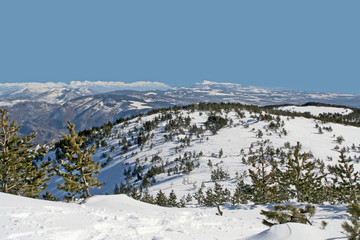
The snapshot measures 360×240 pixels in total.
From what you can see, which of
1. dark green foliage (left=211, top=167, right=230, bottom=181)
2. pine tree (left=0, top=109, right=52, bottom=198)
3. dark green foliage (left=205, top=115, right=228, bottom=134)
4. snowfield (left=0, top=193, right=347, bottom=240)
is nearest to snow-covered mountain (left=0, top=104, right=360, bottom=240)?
snowfield (left=0, top=193, right=347, bottom=240)

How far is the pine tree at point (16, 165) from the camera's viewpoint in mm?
16484

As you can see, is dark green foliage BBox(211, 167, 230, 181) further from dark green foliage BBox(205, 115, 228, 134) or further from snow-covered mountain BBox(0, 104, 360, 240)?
dark green foliage BBox(205, 115, 228, 134)

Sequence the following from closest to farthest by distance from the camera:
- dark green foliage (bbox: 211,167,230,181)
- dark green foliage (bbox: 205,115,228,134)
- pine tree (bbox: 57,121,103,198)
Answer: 1. pine tree (bbox: 57,121,103,198)
2. dark green foliage (bbox: 211,167,230,181)
3. dark green foliage (bbox: 205,115,228,134)

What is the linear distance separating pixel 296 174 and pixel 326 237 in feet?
50.2

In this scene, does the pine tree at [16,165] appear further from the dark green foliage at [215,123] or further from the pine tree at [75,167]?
the dark green foliage at [215,123]

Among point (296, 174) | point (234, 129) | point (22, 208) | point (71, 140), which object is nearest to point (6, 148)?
point (71, 140)

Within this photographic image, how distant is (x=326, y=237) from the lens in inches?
231

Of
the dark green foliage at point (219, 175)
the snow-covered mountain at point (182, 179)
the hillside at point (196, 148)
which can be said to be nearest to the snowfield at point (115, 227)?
the snow-covered mountain at point (182, 179)

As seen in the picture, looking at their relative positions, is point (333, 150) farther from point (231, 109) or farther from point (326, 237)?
point (326, 237)

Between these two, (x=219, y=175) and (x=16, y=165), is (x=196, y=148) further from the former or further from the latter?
(x=16, y=165)

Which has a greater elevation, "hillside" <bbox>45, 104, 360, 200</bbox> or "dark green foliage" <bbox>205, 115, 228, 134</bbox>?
"dark green foliage" <bbox>205, 115, 228, 134</bbox>

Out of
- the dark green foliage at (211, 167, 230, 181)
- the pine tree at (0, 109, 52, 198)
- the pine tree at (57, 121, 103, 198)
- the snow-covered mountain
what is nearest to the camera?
the snow-covered mountain

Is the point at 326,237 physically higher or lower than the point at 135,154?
higher

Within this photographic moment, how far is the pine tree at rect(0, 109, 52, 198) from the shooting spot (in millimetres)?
16484
